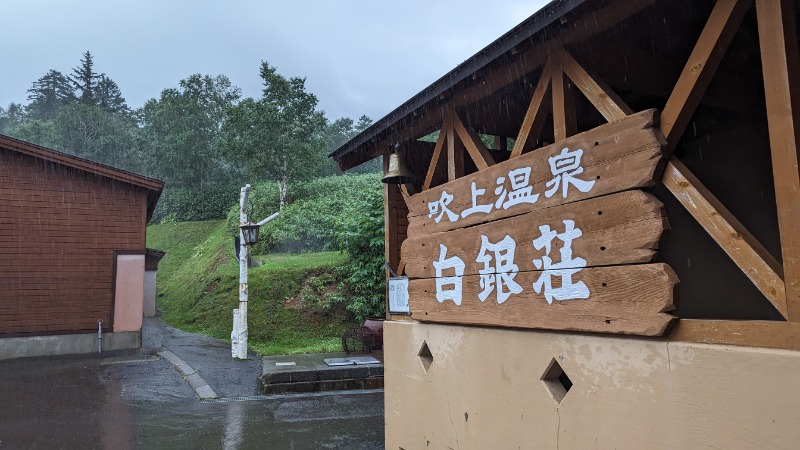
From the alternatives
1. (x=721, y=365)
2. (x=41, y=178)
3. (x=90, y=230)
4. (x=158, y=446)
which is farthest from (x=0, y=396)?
(x=721, y=365)

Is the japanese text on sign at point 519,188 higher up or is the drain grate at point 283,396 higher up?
the japanese text on sign at point 519,188

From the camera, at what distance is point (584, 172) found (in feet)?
10.6

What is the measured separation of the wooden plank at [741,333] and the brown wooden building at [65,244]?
15952 millimetres

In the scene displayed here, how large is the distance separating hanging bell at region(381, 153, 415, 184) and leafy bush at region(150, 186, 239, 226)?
3317 cm

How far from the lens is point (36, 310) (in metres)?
14.5

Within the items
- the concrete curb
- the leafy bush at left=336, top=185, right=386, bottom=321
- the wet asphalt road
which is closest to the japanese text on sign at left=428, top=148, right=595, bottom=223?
the wet asphalt road

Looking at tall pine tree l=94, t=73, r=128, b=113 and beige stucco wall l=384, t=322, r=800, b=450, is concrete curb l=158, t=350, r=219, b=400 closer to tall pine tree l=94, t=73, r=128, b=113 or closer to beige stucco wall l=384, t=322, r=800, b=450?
beige stucco wall l=384, t=322, r=800, b=450

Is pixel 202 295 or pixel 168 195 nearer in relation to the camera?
pixel 202 295

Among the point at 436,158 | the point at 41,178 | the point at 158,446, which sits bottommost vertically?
the point at 158,446

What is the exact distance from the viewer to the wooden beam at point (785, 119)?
2.20 meters

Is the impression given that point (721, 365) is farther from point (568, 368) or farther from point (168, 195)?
point (168, 195)

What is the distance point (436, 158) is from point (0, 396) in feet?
31.8

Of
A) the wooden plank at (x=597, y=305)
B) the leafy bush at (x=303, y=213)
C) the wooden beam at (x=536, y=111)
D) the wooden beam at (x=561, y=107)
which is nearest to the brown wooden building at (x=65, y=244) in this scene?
the leafy bush at (x=303, y=213)

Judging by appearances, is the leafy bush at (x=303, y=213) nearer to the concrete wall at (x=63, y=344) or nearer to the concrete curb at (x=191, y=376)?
the concrete wall at (x=63, y=344)
